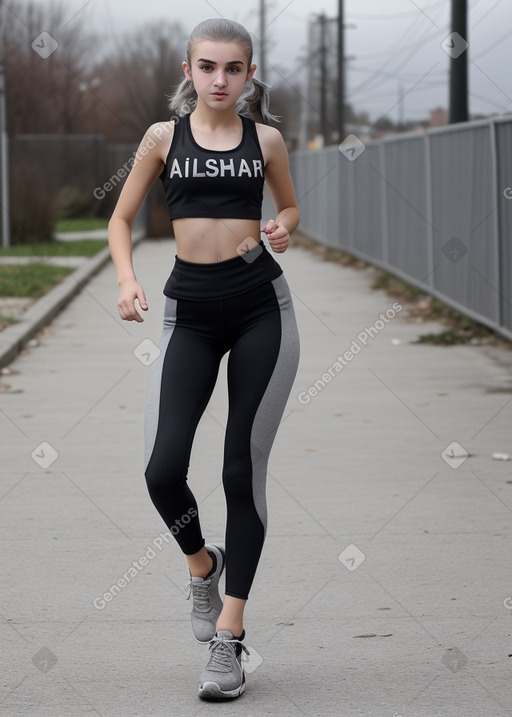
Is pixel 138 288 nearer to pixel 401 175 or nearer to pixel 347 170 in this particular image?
pixel 401 175

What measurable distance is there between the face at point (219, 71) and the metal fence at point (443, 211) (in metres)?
7.80

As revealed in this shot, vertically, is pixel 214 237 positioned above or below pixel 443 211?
above

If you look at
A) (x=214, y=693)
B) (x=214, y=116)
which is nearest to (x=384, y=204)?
(x=214, y=116)

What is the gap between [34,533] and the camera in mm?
5898

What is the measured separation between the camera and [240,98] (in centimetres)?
424

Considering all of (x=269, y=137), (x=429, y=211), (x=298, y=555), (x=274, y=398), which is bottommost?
(x=429, y=211)

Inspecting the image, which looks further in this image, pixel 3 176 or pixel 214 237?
A: pixel 3 176

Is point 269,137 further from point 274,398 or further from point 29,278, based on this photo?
point 29,278

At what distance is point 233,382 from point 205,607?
2.31ft

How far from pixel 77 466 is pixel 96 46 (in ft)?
172

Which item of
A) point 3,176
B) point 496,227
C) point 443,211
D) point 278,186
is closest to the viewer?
point 278,186

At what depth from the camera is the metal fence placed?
12.0 m

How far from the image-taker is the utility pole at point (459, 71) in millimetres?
16688

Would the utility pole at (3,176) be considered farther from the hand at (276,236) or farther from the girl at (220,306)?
the hand at (276,236)
